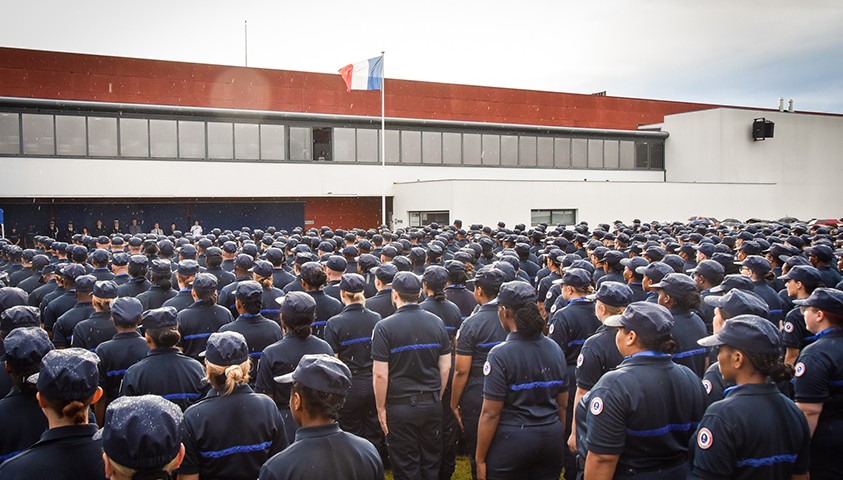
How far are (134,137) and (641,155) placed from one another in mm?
29519

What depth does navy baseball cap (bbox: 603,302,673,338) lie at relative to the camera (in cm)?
378

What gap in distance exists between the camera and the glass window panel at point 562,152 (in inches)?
1464

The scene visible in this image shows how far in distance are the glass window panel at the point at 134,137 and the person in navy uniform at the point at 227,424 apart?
85.6ft

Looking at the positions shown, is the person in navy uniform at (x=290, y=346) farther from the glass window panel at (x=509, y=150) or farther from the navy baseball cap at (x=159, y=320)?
the glass window panel at (x=509, y=150)

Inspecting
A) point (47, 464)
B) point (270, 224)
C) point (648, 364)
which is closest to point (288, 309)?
point (47, 464)

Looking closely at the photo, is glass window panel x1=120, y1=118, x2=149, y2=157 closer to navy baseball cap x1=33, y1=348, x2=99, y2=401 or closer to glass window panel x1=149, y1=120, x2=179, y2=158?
glass window panel x1=149, y1=120, x2=179, y2=158

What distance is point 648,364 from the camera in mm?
3805

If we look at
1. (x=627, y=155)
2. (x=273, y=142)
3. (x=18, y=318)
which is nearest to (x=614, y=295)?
(x=18, y=318)

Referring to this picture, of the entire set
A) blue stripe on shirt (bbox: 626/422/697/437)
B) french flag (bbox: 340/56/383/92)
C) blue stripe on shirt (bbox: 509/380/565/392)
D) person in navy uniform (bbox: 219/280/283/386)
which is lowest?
blue stripe on shirt (bbox: 626/422/697/437)

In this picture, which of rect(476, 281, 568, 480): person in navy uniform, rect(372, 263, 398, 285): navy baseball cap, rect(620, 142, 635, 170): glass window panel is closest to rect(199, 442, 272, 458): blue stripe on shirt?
rect(476, 281, 568, 480): person in navy uniform

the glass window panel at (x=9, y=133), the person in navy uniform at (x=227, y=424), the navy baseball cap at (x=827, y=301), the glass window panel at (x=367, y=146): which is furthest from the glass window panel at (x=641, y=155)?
the person in navy uniform at (x=227, y=424)

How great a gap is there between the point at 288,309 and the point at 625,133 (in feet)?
123

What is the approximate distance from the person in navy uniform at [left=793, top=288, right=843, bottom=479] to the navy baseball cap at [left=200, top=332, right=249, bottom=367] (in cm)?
384

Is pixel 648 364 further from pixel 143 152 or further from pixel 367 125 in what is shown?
pixel 367 125
